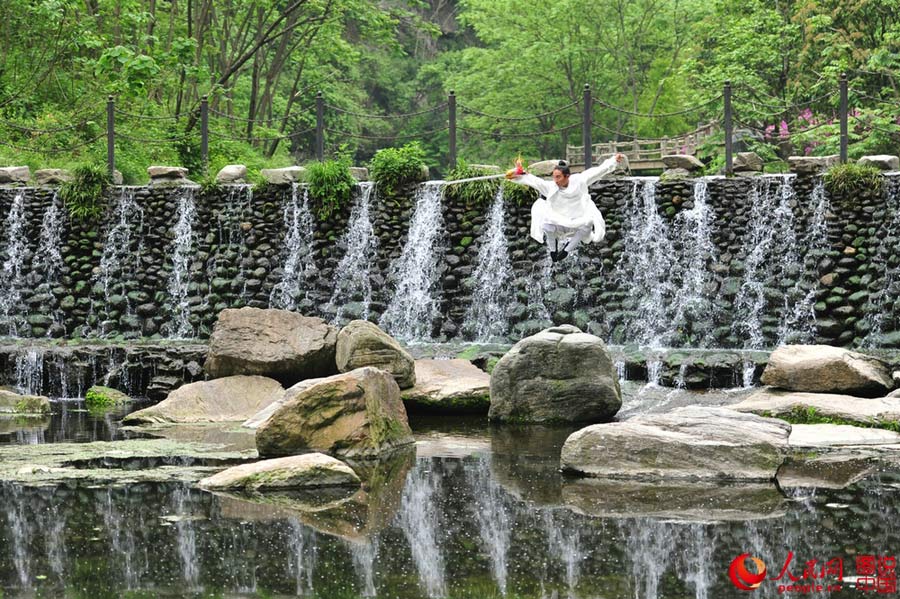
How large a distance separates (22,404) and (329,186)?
6.71 meters

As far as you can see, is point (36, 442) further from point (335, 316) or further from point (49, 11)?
point (49, 11)

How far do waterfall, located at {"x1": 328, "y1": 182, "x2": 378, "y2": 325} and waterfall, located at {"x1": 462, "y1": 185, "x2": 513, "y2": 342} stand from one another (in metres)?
1.73

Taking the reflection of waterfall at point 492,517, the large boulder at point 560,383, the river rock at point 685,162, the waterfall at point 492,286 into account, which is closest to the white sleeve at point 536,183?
the large boulder at point 560,383

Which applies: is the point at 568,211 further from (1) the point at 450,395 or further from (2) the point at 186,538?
(2) the point at 186,538

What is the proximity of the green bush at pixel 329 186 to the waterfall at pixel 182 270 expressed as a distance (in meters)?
2.15

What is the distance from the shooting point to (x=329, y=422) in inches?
446

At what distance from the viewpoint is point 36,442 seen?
40.8ft

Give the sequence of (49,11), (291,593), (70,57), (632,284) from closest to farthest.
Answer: (291,593)
(632,284)
(49,11)
(70,57)

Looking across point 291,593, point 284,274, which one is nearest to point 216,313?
point 284,274

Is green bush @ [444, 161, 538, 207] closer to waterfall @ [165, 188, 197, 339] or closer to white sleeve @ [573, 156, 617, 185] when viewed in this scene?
waterfall @ [165, 188, 197, 339]

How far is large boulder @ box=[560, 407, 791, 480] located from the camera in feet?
32.3

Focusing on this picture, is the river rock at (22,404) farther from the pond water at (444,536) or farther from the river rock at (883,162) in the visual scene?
the river rock at (883,162)

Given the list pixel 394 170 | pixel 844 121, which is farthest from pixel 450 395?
pixel 844 121

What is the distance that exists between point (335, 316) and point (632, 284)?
4.51 metres
